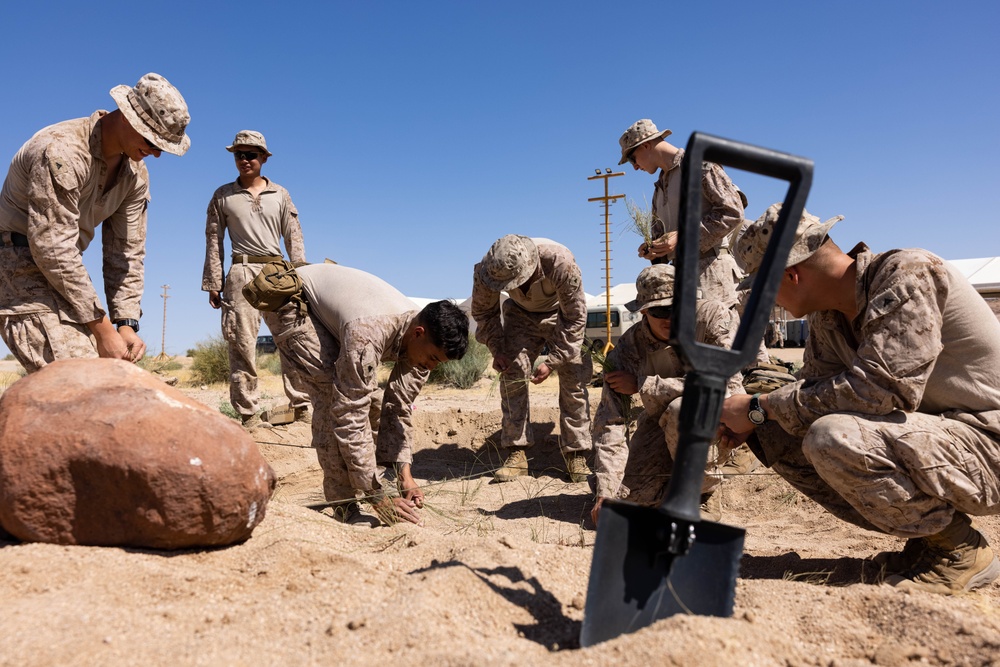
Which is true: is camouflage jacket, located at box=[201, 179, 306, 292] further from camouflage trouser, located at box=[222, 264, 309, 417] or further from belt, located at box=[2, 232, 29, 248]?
belt, located at box=[2, 232, 29, 248]

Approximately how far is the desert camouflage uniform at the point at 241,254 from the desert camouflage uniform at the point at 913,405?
4369 millimetres

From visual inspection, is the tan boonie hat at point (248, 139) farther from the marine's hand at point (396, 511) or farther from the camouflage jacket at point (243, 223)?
the marine's hand at point (396, 511)

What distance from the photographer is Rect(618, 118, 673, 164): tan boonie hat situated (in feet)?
14.3

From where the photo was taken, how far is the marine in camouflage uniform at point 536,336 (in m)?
4.46

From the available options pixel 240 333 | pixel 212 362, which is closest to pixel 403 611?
pixel 240 333

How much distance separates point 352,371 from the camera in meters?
3.14

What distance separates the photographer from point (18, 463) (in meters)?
2.02

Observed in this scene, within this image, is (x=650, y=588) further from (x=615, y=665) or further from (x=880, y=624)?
(x=880, y=624)

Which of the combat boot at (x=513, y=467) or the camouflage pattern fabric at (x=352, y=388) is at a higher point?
the camouflage pattern fabric at (x=352, y=388)

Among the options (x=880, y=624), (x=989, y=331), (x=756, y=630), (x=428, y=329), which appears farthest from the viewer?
(x=428, y=329)

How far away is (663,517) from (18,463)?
187cm

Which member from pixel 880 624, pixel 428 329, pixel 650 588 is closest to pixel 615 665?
pixel 650 588

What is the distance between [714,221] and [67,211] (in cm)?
340

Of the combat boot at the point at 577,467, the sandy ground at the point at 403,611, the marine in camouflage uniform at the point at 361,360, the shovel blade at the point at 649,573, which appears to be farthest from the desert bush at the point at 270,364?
the shovel blade at the point at 649,573
